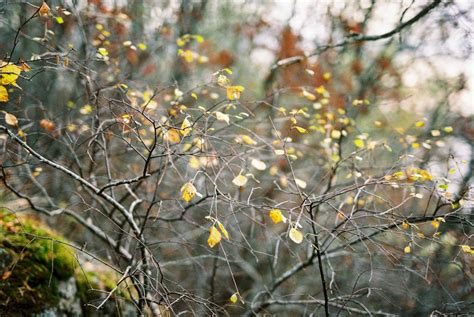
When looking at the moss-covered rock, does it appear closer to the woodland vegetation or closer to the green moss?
→ the green moss

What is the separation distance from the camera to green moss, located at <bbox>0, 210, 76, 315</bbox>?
2512 millimetres

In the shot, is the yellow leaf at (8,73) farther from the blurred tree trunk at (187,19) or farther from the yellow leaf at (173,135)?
the blurred tree trunk at (187,19)

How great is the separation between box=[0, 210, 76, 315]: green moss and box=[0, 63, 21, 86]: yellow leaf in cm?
97

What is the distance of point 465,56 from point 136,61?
535 cm

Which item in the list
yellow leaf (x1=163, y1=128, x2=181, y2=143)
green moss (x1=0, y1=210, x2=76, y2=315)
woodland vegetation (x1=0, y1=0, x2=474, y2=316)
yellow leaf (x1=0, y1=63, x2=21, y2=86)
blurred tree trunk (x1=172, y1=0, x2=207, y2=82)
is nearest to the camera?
yellow leaf (x1=0, y1=63, x2=21, y2=86)

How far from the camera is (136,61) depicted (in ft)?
21.9

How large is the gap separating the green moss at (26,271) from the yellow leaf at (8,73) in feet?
3.18

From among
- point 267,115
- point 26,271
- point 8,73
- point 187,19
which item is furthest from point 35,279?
point 187,19

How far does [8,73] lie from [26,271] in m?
1.51

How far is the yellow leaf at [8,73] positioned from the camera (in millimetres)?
1905

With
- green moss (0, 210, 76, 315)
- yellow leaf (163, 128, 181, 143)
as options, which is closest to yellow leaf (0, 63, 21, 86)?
yellow leaf (163, 128, 181, 143)

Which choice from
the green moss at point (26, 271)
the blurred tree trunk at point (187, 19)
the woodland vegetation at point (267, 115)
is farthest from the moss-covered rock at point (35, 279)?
the blurred tree trunk at point (187, 19)

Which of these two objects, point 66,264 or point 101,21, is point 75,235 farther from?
point 101,21

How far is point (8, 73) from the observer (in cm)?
205
